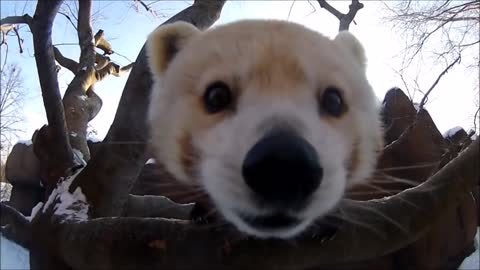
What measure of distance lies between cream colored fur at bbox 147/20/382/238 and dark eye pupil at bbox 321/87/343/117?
24mm

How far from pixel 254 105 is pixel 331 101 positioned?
1.11 ft

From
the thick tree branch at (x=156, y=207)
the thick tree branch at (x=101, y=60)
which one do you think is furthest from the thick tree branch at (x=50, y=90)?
the thick tree branch at (x=101, y=60)

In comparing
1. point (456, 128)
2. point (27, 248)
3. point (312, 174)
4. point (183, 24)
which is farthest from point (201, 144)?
point (456, 128)

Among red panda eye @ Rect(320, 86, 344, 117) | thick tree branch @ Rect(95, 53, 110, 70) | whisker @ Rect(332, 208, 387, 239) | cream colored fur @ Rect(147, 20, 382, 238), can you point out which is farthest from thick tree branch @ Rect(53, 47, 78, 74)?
whisker @ Rect(332, 208, 387, 239)

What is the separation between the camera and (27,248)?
2043mm

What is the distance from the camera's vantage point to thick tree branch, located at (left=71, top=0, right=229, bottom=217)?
234 cm

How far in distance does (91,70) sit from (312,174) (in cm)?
355

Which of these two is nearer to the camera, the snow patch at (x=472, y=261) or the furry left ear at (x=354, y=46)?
the furry left ear at (x=354, y=46)

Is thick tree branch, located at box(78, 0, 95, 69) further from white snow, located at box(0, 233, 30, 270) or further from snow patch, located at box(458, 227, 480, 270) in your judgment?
snow patch, located at box(458, 227, 480, 270)

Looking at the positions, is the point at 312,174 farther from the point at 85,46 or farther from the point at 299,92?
the point at 85,46

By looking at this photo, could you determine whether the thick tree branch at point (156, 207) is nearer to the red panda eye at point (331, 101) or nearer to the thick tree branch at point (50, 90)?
the thick tree branch at point (50, 90)

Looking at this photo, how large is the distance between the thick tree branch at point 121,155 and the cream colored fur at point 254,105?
1.98ft

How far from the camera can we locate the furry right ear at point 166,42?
6.40 ft

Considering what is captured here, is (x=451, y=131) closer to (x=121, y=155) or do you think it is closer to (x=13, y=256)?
(x=121, y=155)
